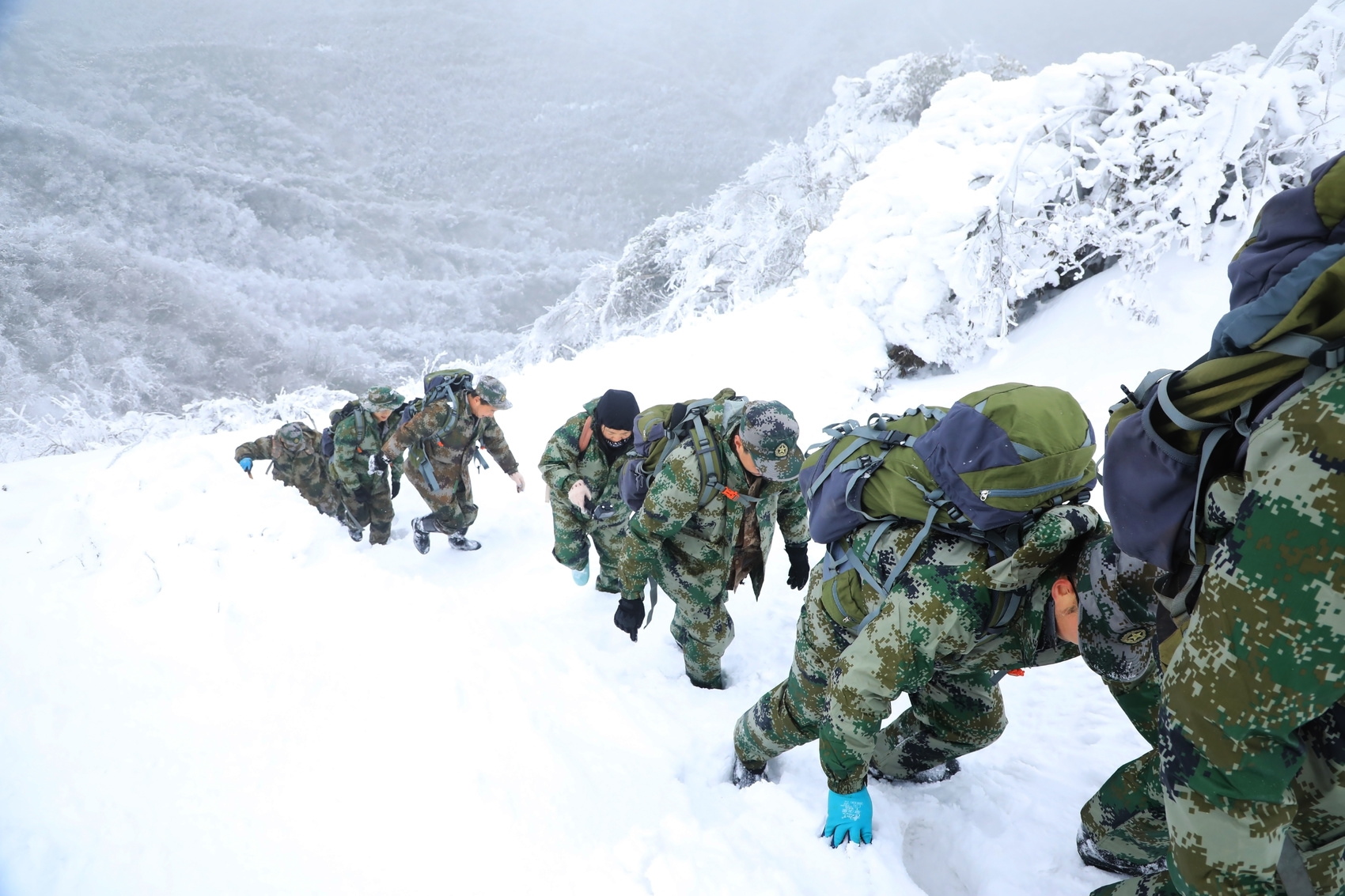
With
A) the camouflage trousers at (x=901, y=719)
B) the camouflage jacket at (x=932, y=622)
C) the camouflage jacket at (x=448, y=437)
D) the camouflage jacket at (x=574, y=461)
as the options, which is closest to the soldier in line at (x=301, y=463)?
the camouflage jacket at (x=448, y=437)

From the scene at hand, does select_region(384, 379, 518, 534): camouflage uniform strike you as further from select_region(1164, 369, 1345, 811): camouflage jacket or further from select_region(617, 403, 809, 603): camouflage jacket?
select_region(1164, 369, 1345, 811): camouflage jacket

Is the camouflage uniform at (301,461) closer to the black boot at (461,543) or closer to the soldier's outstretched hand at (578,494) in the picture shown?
the black boot at (461,543)

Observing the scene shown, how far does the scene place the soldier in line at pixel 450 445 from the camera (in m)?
5.66

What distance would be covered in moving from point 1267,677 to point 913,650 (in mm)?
925

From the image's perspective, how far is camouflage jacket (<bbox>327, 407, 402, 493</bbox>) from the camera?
6.07m

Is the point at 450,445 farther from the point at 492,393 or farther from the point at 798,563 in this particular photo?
the point at 798,563

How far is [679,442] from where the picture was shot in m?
3.27

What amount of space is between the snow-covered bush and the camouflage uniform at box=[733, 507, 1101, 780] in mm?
11578

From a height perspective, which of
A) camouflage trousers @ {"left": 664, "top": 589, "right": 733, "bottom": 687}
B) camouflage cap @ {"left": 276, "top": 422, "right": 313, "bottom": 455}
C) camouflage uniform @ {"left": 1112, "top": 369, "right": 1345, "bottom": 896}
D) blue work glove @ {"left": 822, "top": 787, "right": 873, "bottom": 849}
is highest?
camouflage uniform @ {"left": 1112, "top": 369, "right": 1345, "bottom": 896}

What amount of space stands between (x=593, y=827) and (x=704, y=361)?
7776 mm

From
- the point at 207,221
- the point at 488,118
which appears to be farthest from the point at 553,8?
the point at 207,221

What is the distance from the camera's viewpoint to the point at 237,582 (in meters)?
4.23

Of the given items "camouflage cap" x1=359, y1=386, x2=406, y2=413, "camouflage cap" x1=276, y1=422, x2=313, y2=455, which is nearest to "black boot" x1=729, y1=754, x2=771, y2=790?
"camouflage cap" x1=359, y1=386, x2=406, y2=413

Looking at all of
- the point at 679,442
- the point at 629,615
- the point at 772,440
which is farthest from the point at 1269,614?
the point at 629,615
